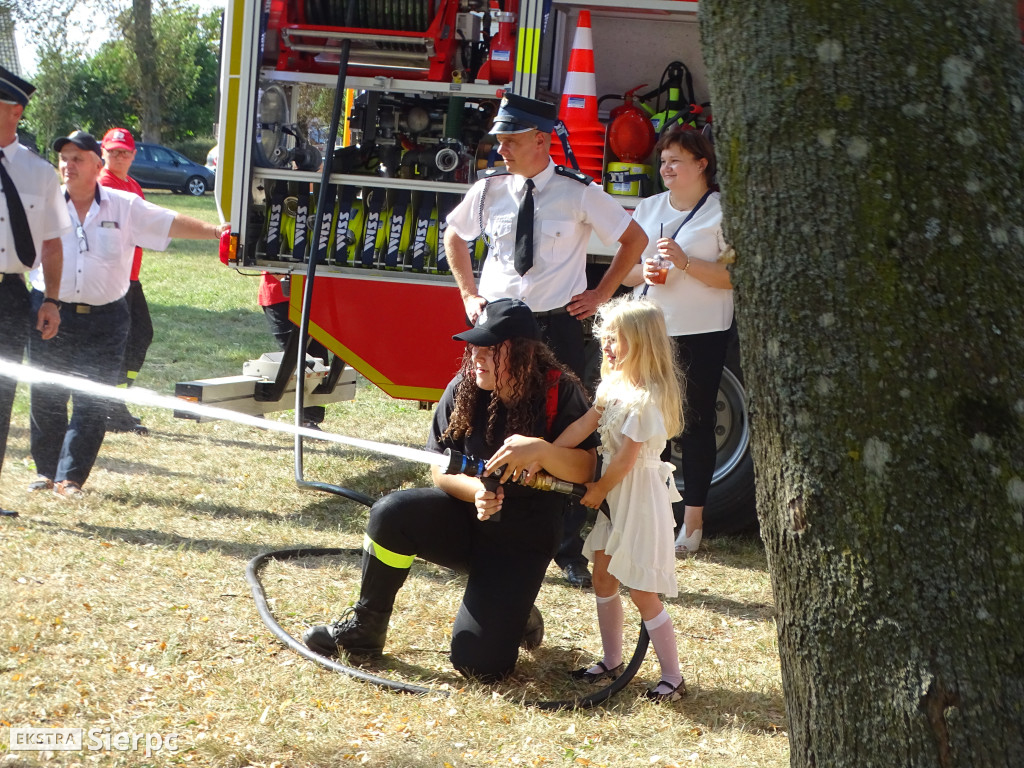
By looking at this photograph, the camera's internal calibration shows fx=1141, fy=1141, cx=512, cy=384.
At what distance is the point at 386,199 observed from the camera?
547cm

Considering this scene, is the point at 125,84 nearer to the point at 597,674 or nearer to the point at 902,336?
the point at 597,674

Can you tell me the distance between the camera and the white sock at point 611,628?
371 cm

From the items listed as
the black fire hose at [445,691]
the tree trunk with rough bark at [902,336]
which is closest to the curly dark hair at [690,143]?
the black fire hose at [445,691]

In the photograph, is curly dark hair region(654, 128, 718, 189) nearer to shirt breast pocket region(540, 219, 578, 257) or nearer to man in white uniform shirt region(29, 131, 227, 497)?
shirt breast pocket region(540, 219, 578, 257)

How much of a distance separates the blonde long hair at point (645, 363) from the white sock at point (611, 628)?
609 millimetres

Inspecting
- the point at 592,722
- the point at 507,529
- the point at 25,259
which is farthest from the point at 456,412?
the point at 25,259

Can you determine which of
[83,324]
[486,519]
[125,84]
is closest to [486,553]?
[486,519]

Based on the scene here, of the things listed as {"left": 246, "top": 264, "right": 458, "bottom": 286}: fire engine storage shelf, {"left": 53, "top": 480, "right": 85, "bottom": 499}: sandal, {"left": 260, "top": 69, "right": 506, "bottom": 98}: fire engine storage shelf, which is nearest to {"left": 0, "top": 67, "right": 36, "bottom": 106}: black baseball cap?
{"left": 246, "top": 264, "right": 458, "bottom": 286}: fire engine storage shelf

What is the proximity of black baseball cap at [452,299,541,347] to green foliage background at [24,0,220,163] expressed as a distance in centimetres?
3631

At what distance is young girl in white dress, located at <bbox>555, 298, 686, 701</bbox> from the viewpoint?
349 centimetres

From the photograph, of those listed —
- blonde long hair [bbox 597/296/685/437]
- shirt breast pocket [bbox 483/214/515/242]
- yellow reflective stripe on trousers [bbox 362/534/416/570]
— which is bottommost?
yellow reflective stripe on trousers [bbox 362/534/416/570]

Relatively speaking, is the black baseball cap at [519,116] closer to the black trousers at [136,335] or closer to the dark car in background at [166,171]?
the black trousers at [136,335]

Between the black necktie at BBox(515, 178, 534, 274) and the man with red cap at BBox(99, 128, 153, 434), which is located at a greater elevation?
the black necktie at BBox(515, 178, 534, 274)

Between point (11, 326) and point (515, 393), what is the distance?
8.49 feet
